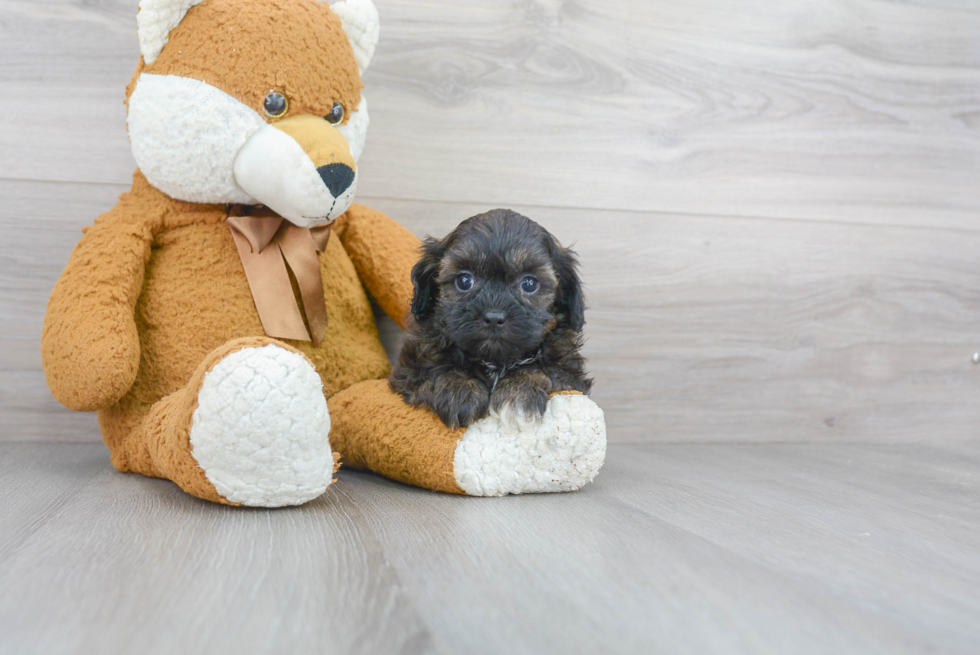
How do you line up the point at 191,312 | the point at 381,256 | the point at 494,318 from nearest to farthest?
the point at 494,318
the point at 191,312
the point at 381,256

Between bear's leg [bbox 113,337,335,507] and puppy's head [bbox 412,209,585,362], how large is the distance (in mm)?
289

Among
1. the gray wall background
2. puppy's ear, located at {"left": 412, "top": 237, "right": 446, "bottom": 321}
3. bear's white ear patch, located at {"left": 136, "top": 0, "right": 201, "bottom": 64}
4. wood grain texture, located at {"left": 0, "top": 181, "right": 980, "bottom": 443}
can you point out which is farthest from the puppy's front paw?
bear's white ear patch, located at {"left": 136, "top": 0, "right": 201, "bottom": 64}

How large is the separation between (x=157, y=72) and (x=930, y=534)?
147cm

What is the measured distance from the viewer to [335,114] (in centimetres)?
134

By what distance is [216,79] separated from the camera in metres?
1.23

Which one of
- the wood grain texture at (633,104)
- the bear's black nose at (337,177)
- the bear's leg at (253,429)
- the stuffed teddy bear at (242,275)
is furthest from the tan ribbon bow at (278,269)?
the wood grain texture at (633,104)

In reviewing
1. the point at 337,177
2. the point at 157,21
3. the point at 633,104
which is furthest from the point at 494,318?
the point at 633,104

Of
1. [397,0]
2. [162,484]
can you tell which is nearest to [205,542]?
[162,484]

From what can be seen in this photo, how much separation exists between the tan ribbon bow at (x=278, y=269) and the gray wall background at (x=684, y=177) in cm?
38

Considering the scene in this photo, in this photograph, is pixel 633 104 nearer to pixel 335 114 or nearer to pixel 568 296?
pixel 568 296

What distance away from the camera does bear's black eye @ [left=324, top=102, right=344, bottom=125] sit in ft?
4.36

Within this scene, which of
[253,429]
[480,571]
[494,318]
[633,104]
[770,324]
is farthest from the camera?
[770,324]

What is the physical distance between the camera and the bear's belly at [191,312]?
51.9 inches

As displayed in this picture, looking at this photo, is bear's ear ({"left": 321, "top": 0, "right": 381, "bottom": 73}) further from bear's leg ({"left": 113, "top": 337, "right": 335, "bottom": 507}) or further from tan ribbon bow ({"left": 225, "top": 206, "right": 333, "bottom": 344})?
bear's leg ({"left": 113, "top": 337, "right": 335, "bottom": 507})
